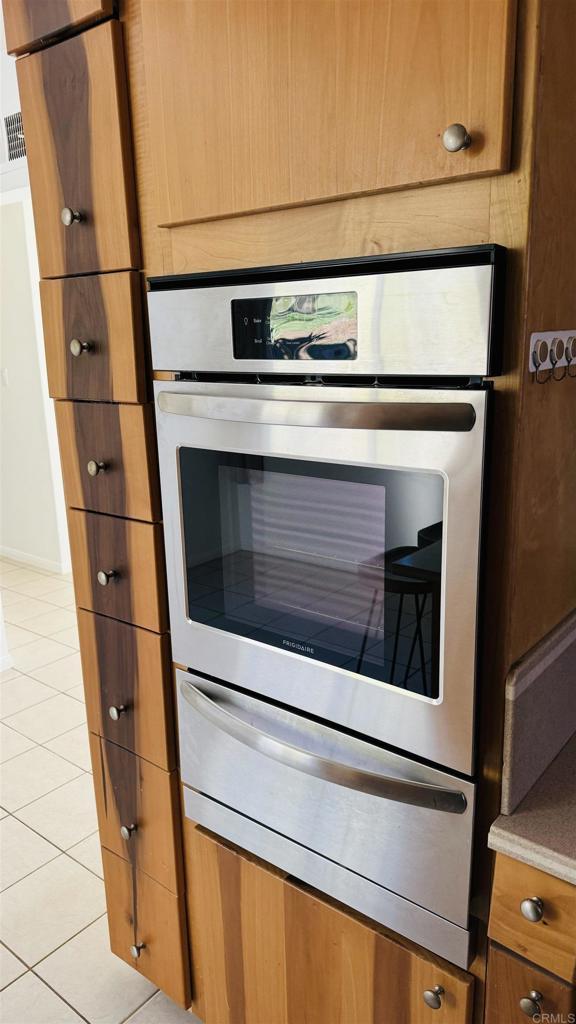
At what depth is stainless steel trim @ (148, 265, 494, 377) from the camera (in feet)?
2.75

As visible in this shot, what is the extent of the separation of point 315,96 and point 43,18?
0.59 meters

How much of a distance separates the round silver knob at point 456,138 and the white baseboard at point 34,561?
4.03m

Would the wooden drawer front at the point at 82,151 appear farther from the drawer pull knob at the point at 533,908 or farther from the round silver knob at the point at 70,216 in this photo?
the drawer pull knob at the point at 533,908

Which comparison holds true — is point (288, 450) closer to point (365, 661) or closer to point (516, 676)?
point (365, 661)

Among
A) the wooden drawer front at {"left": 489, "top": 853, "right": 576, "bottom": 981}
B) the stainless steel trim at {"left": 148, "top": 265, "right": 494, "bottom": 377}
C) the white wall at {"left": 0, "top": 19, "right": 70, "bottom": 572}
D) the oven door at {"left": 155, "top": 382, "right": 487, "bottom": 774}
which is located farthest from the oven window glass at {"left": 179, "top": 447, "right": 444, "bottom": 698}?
the white wall at {"left": 0, "top": 19, "right": 70, "bottom": 572}

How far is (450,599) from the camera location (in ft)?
3.01

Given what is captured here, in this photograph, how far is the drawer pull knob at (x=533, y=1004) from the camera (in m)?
0.94

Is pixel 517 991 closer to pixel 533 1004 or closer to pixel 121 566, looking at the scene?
pixel 533 1004

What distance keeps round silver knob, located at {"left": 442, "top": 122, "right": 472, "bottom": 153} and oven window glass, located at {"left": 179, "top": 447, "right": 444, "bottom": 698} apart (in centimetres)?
36

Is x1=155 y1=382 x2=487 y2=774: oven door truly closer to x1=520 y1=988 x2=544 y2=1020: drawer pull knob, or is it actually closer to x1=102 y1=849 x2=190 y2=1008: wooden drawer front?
x1=520 y1=988 x2=544 y2=1020: drawer pull knob

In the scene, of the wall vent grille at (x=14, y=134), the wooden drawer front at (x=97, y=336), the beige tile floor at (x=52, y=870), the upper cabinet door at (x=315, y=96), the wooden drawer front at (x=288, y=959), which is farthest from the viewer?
the wall vent grille at (x=14, y=134)

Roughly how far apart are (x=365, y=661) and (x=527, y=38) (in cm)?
75

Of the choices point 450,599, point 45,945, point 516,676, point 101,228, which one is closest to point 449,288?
point 450,599

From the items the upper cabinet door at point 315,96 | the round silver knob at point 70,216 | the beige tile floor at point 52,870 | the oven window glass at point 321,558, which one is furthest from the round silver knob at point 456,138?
the beige tile floor at point 52,870
